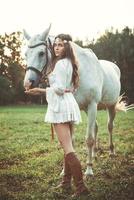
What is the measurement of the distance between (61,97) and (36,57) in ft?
3.39

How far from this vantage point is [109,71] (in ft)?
25.8

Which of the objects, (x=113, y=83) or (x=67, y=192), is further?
(x=113, y=83)

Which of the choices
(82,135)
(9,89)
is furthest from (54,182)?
(9,89)

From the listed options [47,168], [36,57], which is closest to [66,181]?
[47,168]

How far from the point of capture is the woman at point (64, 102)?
175 inches

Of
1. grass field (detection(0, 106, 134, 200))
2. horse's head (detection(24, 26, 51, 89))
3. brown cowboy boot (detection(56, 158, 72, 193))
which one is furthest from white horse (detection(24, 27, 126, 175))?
brown cowboy boot (detection(56, 158, 72, 193))

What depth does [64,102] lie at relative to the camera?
14.7 ft

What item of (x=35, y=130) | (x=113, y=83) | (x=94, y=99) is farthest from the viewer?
Result: (x=35, y=130)

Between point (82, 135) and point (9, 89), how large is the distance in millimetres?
11540

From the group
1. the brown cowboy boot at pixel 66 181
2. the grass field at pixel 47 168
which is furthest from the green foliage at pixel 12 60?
the brown cowboy boot at pixel 66 181

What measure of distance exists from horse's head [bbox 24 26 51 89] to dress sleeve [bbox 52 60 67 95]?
0.75 metres

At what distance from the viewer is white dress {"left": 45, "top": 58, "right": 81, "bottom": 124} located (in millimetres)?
4441

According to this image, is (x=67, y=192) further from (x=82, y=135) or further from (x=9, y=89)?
(x=9, y=89)

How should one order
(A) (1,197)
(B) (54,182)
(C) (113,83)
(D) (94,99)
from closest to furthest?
(A) (1,197), (B) (54,182), (D) (94,99), (C) (113,83)
